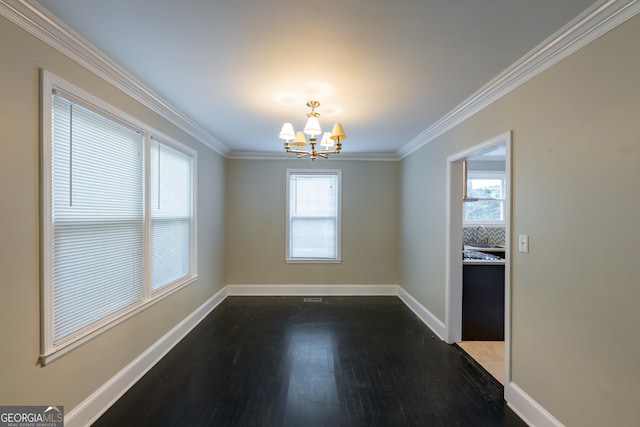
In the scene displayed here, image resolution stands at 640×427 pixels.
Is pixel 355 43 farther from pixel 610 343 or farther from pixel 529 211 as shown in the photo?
pixel 610 343

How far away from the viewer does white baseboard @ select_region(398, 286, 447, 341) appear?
3406 millimetres

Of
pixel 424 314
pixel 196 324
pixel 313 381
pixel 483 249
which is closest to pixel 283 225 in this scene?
pixel 196 324

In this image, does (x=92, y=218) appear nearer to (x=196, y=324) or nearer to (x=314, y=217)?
(x=196, y=324)

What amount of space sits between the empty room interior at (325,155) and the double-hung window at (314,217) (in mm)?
1563

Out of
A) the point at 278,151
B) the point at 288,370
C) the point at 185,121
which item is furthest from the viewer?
the point at 278,151

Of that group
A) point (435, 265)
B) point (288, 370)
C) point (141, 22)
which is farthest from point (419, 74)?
point (288, 370)

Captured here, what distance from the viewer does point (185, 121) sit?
3.25 meters

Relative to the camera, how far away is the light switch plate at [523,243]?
2.07m

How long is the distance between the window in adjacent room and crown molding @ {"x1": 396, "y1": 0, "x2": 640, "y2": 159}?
310 centimetres

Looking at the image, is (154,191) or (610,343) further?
(154,191)

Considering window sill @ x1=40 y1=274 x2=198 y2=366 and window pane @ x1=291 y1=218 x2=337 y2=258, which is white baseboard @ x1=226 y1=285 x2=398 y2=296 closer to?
window pane @ x1=291 y1=218 x2=337 y2=258

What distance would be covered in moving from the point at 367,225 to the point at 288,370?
2985mm

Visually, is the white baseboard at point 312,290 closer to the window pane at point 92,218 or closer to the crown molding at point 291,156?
the crown molding at point 291,156

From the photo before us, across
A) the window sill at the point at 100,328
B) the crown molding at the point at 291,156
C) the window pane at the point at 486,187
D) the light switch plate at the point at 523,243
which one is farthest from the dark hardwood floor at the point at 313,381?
the window pane at the point at 486,187
